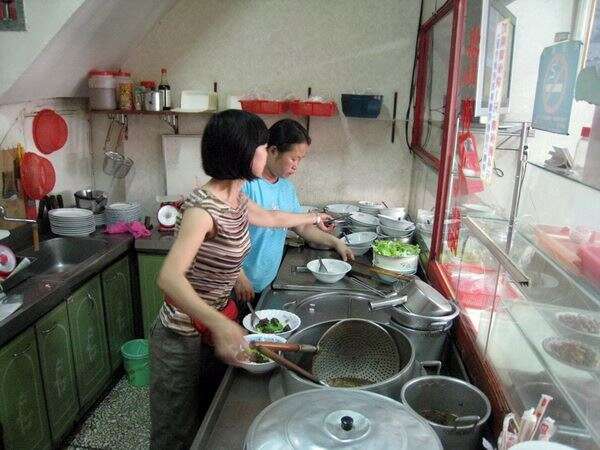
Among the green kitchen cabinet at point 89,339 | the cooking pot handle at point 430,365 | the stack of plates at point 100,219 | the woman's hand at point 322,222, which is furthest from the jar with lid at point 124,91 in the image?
the cooking pot handle at point 430,365

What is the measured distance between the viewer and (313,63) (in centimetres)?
347

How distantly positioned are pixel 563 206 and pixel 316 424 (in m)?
0.87

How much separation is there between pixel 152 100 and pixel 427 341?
2.57 meters

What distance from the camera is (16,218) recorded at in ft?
9.40

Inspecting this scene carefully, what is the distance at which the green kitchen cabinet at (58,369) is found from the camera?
7.57 ft

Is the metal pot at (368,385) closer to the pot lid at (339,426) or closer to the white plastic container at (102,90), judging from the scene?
the pot lid at (339,426)

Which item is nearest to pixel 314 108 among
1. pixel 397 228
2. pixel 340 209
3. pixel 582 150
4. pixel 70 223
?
pixel 340 209

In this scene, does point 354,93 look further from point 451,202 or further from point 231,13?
point 451,202

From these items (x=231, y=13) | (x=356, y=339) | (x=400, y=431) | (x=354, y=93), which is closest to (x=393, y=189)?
(x=354, y=93)

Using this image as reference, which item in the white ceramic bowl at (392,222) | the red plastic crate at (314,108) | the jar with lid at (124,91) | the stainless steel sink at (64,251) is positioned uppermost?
the jar with lid at (124,91)

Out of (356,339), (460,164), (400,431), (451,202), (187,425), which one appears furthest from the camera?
(451,202)

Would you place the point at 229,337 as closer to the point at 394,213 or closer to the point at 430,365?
the point at 430,365

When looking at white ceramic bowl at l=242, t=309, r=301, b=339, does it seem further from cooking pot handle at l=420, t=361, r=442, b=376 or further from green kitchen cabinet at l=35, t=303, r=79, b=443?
green kitchen cabinet at l=35, t=303, r=79, b=443

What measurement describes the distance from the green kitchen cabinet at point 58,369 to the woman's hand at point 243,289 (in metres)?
0.98
